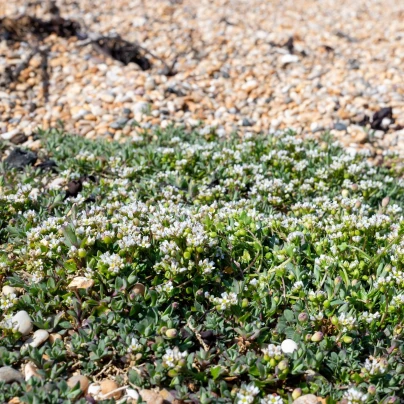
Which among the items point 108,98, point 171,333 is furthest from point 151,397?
point 108,98

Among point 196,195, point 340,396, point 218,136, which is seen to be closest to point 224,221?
point 196,195

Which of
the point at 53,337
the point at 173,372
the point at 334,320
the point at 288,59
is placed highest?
the point at 334,320

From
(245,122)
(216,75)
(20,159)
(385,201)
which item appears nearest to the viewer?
(385,201)

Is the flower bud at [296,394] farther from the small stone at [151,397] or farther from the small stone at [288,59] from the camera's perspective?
the small stone at [288,59]

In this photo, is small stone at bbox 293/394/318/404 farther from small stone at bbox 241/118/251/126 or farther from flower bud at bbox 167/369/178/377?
small stone at bbox 241/118/251/126

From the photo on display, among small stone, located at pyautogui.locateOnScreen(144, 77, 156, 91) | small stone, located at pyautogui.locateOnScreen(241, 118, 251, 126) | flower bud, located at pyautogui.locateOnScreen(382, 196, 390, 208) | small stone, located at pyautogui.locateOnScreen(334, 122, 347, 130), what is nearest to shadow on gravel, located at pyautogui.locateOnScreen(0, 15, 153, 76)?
small stone, located at pyautogui.locateOnScreen(144, 77, 156, 91)

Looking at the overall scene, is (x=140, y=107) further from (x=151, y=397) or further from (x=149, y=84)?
(x=151, y=397)
